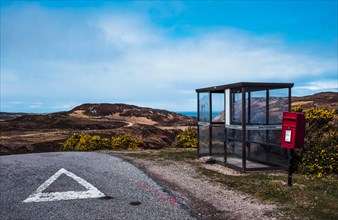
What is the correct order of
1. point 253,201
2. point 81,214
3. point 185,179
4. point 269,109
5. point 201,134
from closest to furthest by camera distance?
point 81,214 → point 253,201 → point 185,179 → point 269,109 → point 201,134

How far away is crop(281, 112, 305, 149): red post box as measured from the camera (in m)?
9.78

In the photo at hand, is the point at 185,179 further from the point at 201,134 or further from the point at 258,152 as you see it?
the point at 201,134

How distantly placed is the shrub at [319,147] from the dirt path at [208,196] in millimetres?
2880

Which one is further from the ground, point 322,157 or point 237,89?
point 237,89

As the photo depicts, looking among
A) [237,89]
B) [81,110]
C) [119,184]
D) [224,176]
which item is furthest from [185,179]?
[81,110]

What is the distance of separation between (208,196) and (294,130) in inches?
129

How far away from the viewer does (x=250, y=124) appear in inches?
538

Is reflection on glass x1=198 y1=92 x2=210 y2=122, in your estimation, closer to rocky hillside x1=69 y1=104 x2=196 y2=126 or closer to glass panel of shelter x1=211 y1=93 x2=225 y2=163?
glass panel of shelter x1=211 y1=93 x2=225 y2=163

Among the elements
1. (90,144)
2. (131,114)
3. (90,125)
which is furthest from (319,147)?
(131,114)

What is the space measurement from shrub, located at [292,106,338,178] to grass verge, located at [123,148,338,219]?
0.51 m

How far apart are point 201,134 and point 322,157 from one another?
6167mm

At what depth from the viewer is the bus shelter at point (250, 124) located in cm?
1288

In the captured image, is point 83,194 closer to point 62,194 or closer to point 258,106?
point 62,194

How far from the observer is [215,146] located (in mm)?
15594
